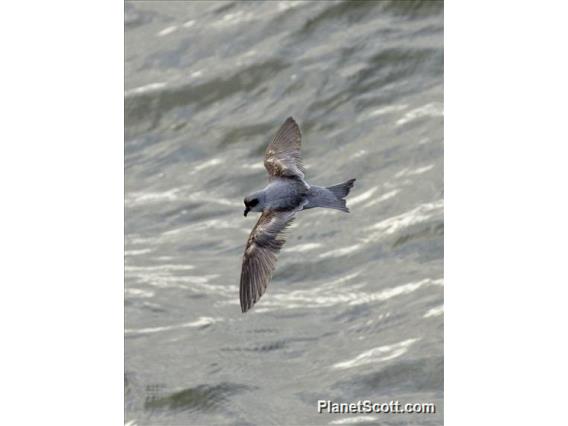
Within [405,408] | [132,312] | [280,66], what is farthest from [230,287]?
[280,66]

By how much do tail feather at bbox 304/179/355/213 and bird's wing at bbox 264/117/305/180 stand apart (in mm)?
304

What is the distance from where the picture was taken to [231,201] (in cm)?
833

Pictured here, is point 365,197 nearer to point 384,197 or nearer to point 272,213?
point 384,197

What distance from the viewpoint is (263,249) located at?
19.6 ft

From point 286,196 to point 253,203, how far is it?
18 cm

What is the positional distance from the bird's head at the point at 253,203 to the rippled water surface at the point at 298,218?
5.74ft

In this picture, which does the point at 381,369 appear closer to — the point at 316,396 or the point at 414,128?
the point at 316,396

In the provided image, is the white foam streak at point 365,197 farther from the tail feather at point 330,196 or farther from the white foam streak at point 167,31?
the tail feather at point 330,196

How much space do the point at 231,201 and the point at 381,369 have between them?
5.45 feet

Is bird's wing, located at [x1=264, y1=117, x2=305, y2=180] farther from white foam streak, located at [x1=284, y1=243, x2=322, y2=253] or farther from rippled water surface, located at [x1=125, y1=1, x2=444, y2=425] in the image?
white foam streak, located at [x1=284, y1=243, x2=322, y2=253]

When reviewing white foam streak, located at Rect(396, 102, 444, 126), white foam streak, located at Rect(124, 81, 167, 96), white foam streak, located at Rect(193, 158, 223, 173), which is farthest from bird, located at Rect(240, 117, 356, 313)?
white foam streak, located at Rect(124, 81, 167, 96)

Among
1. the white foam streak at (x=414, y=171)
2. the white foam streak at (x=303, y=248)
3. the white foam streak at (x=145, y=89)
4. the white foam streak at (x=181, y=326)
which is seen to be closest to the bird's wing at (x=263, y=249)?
the white foam streak at (x=181, y=326)

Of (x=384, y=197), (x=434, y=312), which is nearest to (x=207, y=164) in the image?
(x=384, y=197)

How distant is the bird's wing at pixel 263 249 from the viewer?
583 centimetres
